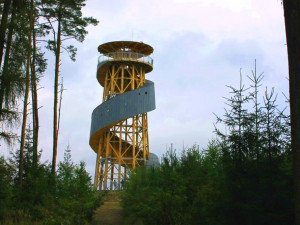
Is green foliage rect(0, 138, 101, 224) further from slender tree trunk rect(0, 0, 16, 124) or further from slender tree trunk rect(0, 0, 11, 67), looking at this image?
slender tree trunk rect(0, 0, 11, 67)

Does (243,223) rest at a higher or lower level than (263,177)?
lower

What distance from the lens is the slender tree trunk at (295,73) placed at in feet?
17.4

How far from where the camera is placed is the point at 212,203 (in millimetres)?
7090

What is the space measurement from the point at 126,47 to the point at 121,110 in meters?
6.11

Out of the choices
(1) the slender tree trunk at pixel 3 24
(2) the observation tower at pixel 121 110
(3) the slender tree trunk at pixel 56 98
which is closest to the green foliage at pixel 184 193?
(1) the slender tree trunk at pixel 3 24

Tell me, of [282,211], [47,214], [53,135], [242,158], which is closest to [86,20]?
[53,135]

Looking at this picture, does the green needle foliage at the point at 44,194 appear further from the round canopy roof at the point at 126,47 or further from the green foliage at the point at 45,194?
the round canopy roof at the point at 126,47

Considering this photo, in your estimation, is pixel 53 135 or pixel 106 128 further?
pixel 106 128

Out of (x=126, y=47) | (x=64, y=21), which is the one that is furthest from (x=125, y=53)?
(x=64, y=21)

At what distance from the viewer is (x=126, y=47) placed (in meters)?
31.1

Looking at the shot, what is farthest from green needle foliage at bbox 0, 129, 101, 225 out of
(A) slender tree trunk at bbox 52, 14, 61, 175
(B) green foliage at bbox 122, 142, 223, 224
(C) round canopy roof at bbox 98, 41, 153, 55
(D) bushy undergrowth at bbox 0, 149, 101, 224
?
(C) round canopy roof at bbox 98, 41, 153, 55

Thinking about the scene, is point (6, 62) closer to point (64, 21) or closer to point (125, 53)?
point (64, 21)

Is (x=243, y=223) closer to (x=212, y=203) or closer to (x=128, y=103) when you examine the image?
(x=212, y=203)

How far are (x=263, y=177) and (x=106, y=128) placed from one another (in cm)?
2215
